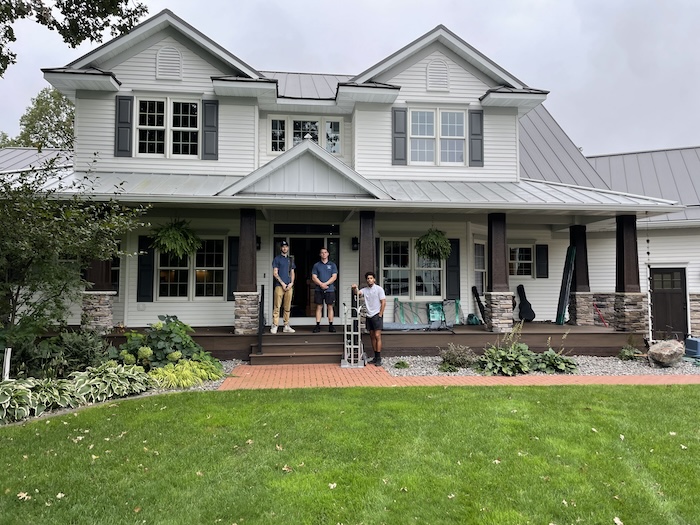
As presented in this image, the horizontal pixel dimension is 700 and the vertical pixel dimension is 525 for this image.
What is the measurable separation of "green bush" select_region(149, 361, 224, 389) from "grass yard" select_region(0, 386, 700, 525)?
0.83m

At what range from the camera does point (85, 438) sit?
4.60 m

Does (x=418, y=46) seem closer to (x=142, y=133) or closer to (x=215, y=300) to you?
(x=142, y=133)

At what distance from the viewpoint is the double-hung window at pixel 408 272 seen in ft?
37.6

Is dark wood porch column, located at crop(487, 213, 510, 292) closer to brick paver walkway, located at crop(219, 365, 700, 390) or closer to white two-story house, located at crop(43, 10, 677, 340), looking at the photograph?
white two-story house, located at crop(43, 10, 677, 340)

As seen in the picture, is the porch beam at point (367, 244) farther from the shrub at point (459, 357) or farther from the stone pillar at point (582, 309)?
the stone pillar at point (582, 309)

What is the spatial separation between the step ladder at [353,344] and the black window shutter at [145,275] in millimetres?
4900

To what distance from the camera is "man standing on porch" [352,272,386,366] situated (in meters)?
8.52


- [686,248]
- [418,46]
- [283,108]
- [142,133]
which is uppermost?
[418,46]

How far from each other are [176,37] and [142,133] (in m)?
2.40

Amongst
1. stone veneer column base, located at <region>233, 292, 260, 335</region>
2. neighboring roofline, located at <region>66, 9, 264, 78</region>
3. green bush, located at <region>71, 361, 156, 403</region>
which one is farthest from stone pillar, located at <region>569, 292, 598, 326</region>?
green bush, located at <region>71, 361, 156, 403</region>

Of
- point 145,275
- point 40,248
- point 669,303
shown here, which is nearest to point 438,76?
point 145,275

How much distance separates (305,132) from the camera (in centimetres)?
1152

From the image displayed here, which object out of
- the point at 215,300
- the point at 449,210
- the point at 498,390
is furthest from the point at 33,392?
the point at 449,210

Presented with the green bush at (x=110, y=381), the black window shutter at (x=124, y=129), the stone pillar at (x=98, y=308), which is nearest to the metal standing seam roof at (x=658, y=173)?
the black window shutter at (x=124, y=129)
